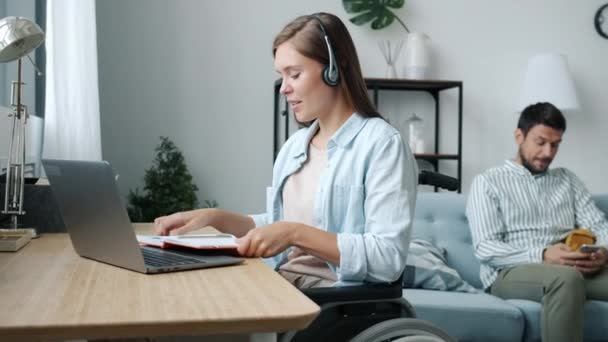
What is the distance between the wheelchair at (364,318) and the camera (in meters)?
1.21

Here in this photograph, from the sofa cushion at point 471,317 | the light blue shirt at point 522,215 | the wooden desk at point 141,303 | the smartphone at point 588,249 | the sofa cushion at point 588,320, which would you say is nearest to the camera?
the wooden desk at point 141,303

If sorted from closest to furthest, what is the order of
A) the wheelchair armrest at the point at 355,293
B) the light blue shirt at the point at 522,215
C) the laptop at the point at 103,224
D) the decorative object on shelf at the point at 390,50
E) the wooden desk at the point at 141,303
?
the wooden desk at the point at 141,303
the laptop at the point at 103,224
the wheelchair armrest at the point at 355,293
the light blue shirt at the point at 522,215
the decorative object on shelf at the point at 390,50

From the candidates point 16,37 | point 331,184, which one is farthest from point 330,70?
point 16,37

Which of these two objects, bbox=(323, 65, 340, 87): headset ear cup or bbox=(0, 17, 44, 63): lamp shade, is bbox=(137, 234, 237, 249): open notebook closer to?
bbox=(323, 65, 340, 87): headset ear cup

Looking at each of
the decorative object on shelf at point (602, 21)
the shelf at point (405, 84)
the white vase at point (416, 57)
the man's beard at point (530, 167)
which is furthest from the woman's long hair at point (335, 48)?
the decorative object on shelf at point (602, 21)

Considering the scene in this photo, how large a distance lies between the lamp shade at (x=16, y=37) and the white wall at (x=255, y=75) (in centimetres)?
230

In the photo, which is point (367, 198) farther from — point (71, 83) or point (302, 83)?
point (71, 83)

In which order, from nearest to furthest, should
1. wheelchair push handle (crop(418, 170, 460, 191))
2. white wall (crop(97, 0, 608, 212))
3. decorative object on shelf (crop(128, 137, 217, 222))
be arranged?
wheelchair push handle (crop(418, 170, 460, 191)) → decorative object on shelf (crop(128, 137, 217, 222)) → white wall (crop(97, 0, 608, 212))

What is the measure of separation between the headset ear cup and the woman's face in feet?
0.04

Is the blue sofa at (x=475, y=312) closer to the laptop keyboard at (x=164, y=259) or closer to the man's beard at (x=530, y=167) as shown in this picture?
the man's beard at (x=530, y=167)

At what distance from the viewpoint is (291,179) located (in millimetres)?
1615

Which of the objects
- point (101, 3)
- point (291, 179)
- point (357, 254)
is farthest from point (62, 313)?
point (101, 3)

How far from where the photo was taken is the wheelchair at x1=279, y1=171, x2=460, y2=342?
1.21 m

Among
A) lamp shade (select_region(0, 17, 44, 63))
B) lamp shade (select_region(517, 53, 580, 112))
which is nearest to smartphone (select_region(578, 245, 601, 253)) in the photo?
lamp shade (select_region(517, 53, 580, 112))
